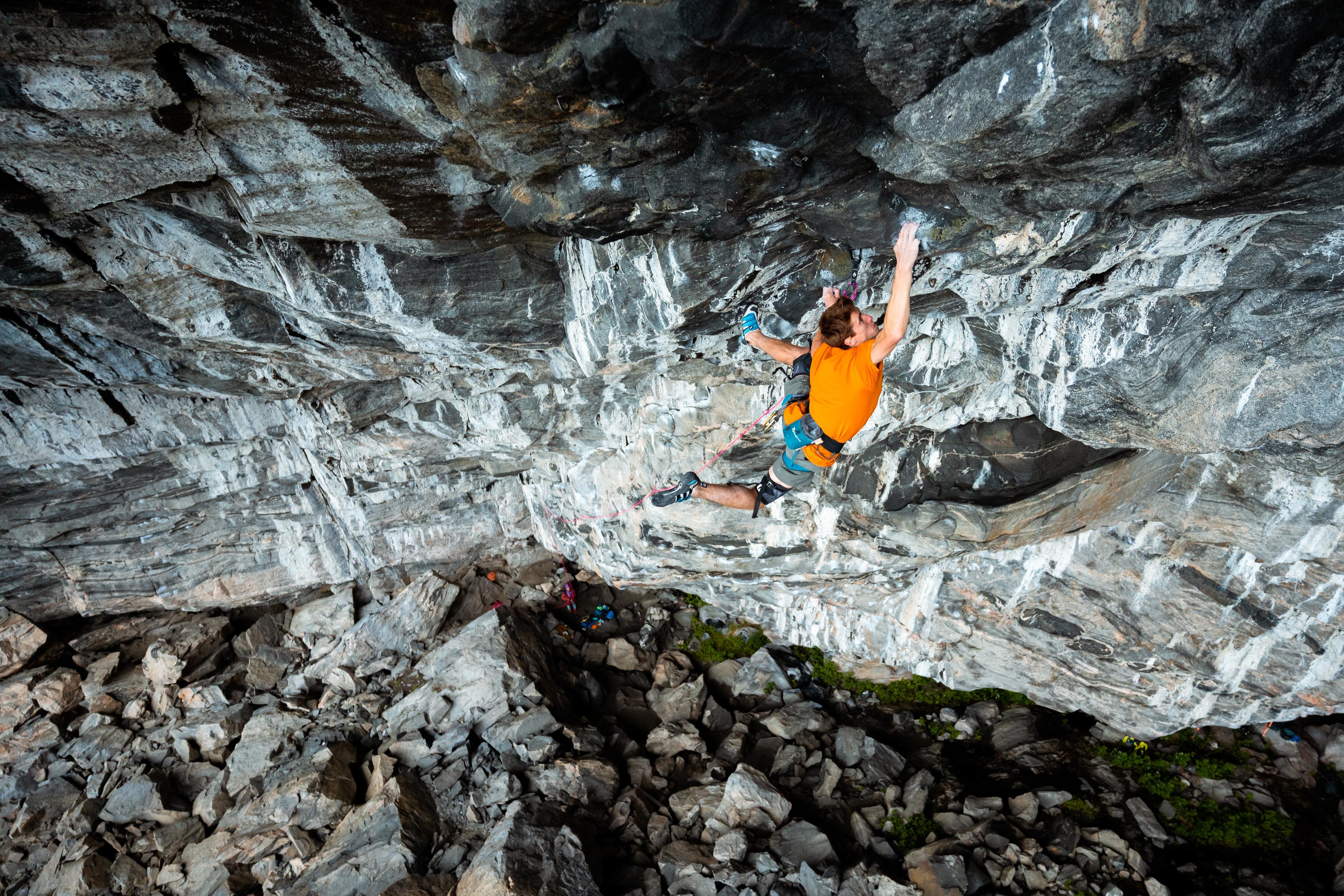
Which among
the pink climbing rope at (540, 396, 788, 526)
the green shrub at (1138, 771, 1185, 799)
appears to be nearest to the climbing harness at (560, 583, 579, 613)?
the pink climbing rope at (540, 396, 788, 526)

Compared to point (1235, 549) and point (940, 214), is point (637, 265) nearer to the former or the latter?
point (940, 214)

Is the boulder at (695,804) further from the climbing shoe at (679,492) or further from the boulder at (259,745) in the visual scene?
the boulder at (259,745)

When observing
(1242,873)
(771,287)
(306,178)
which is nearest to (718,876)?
(1242,873)

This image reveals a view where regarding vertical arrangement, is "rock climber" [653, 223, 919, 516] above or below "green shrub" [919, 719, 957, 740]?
above

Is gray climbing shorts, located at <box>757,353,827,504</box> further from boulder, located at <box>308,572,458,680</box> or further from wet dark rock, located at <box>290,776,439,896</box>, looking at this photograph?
boulder, located at <box>308,572,458,680</box>

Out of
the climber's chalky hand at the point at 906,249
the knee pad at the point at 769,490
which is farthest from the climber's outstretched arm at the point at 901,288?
the knee pad at the point at 769,490

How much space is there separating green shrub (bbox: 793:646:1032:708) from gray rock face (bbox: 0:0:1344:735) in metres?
1.10

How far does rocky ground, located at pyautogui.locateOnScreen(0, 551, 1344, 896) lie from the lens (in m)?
7.26

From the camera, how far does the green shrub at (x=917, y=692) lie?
9.59 meters

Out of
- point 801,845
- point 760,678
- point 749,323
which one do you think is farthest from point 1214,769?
point 749,323

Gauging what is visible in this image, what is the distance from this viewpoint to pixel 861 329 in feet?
14.4

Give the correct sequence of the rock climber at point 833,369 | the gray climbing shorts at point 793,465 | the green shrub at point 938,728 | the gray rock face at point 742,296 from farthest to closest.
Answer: the green shrub at point 938,728
the gray climbing shorts at point 793,465
the rock climber at point 833,369
the gray rock face at point 742,296

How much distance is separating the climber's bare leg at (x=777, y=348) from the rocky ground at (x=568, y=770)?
19.3 feet

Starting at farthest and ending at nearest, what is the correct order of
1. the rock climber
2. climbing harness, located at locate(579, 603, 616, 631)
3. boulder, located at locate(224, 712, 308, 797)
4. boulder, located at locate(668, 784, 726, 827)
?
climbing harness, located at locate(579, 603, 616, 631) < boulder, located at locate(224, 712, 308, 797) < boulder, located at locate(668, 784, 726, 827) < the rock climber
